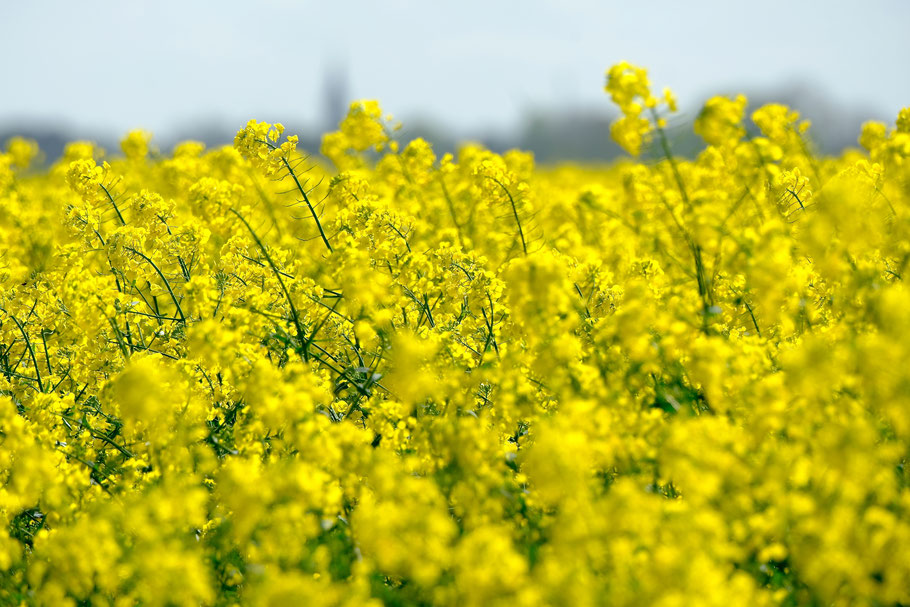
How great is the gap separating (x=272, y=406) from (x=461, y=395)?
79 cm

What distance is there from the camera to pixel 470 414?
11.0ft

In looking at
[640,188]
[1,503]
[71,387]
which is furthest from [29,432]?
[640,188]

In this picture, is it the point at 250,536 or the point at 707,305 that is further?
the point at 707,305

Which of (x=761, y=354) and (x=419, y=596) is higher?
(x=761, y=354)

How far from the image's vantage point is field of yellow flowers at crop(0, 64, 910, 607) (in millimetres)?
2320

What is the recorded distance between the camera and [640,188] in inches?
233

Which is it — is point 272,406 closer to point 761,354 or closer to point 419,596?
point 419,596

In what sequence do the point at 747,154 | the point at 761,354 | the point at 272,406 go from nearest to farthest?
the point at 272,406, the point at 761,354, the point at 747,154

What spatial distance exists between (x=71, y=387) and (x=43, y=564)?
1.77m

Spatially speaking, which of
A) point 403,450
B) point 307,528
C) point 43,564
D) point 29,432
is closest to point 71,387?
point 29,432

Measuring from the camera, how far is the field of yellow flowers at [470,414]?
2.32 m

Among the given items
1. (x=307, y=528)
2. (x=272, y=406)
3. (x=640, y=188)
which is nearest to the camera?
(x=307, y=528)

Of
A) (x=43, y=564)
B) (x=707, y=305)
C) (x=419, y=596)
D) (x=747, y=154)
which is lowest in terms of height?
(x=419, y=596)

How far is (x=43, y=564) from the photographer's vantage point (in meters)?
2.91
